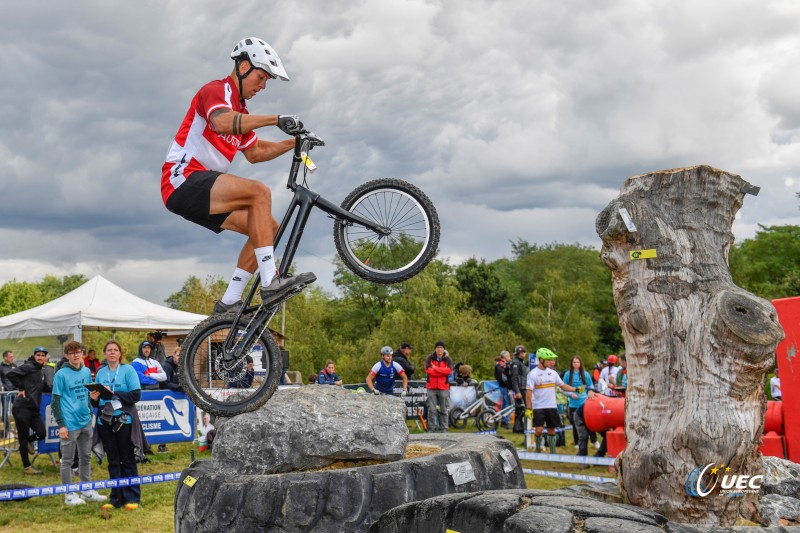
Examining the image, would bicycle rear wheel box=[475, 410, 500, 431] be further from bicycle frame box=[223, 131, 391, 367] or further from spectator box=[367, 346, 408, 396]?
bicycle frame box=[223, 131, 391, 367]

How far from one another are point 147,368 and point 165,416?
1.10 m

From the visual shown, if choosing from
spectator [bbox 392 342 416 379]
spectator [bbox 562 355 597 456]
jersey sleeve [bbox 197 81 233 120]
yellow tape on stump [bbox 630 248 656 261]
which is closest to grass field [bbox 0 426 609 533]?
spectator [bbox 562 355 597 456]

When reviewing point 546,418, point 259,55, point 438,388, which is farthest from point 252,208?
point 438,388

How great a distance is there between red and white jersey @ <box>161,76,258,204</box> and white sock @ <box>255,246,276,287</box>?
2.53 feet

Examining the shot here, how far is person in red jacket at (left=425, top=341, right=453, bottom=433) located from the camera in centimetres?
1597

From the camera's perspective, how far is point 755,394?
4.68m

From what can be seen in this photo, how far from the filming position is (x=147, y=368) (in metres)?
13.8

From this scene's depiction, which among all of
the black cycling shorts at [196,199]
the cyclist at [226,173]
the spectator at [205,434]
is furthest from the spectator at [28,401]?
the black cycling shorts at [196,199]

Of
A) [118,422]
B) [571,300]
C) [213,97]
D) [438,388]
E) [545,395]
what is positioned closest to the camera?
[213,97]

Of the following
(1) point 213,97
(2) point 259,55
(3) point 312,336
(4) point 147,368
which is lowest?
(4) point 147,368

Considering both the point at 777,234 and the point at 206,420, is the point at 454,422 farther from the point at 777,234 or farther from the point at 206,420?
the point at 777,234

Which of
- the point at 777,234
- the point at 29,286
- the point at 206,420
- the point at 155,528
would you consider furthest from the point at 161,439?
the point at 29,286

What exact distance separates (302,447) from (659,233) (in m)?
3.88

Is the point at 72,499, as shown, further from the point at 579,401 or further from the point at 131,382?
the point at 579,401
